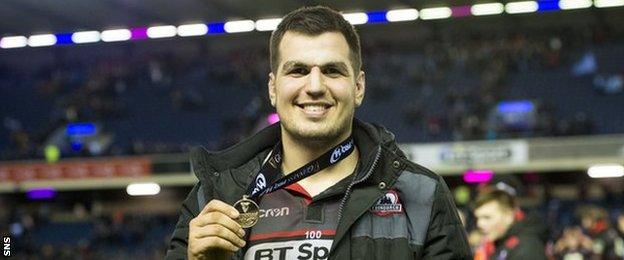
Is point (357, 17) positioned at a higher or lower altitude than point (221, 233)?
higher

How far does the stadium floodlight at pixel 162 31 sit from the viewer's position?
30.9m

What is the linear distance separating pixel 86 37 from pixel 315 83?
29922 millimetres

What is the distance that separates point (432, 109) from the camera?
27781mm

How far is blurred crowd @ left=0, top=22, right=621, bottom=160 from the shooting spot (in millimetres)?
26672

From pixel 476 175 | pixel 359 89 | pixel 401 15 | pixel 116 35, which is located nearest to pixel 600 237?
pixel 476 175

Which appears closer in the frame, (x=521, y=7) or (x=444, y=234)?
(x=444, y=234)

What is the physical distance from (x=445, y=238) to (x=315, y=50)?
0.58 meters

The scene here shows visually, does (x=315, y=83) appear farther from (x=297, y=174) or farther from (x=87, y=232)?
(x=87, y=232)

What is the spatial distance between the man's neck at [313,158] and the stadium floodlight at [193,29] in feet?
92.4

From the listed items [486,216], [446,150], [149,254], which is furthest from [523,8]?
[486,216]

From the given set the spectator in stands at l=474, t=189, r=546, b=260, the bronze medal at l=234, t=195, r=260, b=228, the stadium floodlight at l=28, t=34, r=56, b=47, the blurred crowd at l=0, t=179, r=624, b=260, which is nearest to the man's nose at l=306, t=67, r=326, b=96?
the bronze medal at l=234, t=195, r=260, b=228

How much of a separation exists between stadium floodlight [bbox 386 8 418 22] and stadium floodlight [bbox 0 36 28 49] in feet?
37.2

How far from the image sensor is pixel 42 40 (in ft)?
106

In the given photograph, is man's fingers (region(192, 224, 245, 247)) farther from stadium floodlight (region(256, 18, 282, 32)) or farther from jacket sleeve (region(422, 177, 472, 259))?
stadium floodlight (region(256, 18, 282, 32))
